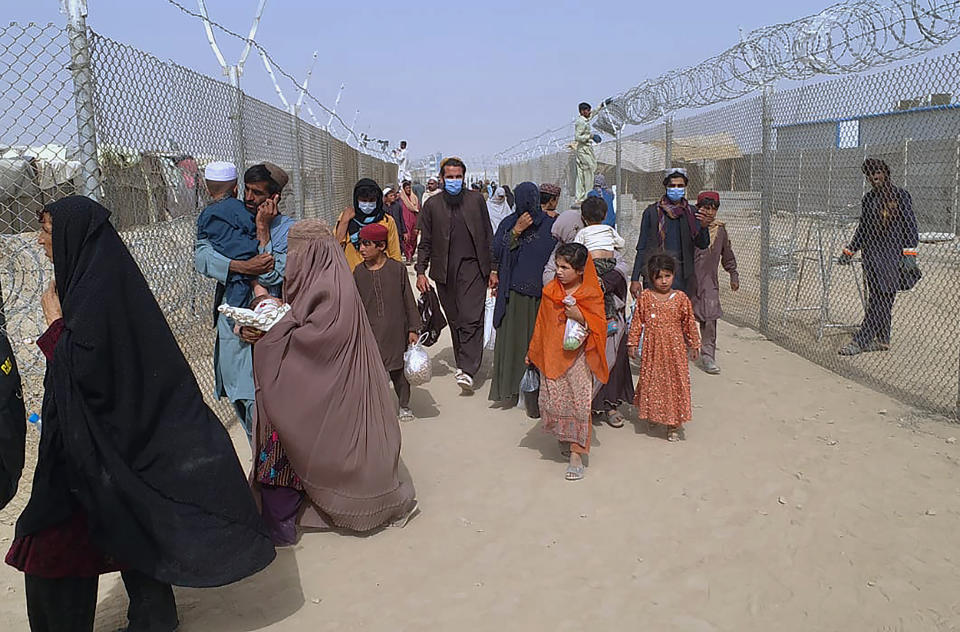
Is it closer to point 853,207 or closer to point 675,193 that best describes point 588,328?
point 675,193

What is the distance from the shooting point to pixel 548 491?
4.38 metres

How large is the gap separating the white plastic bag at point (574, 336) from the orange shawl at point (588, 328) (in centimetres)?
6

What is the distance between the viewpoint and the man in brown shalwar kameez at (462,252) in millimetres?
6320

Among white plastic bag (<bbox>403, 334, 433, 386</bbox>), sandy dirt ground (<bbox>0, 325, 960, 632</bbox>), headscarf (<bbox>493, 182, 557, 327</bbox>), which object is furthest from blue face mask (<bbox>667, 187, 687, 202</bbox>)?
white plastic bag (<bbox>403, 334, 433, 386</bbox>)

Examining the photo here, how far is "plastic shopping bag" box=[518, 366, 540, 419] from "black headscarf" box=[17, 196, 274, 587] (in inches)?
97.0

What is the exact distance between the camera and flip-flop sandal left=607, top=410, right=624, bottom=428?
18.0 feet

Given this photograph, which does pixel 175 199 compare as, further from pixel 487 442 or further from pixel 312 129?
pixel 312 129

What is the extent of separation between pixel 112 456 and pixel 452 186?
13.6 feet

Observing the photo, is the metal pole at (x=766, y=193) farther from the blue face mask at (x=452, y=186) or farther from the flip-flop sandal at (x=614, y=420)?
the blue face mask at (x=452, y=186)

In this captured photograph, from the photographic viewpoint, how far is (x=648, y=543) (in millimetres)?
3715

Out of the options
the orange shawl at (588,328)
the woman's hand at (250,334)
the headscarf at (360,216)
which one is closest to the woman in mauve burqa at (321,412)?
the woman's hand at (250,334)

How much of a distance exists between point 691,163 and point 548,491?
707 cm

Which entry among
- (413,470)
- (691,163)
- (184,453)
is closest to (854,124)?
(691,163)

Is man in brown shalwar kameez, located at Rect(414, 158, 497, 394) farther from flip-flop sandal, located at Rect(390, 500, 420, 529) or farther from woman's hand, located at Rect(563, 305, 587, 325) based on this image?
flip-flop sandal, located at Rect(390, 500, 420, 529)
